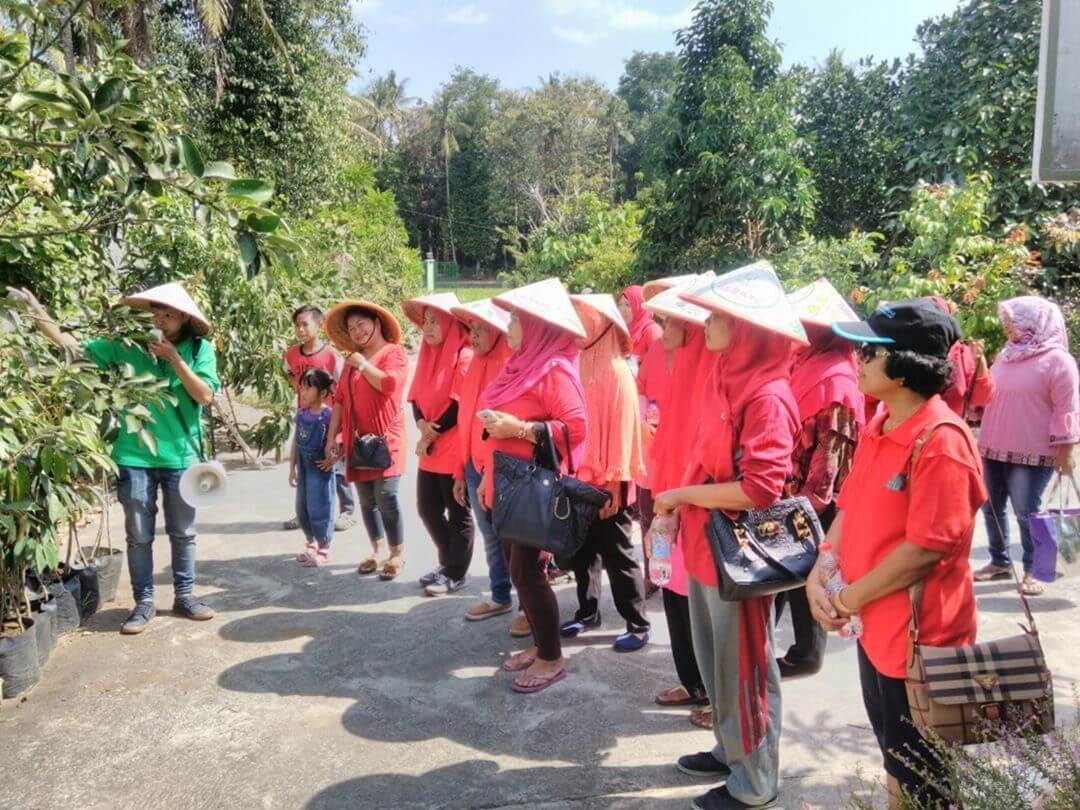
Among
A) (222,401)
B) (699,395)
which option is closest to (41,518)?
(699,395)

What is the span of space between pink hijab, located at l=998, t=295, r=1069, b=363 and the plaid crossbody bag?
2987 mm

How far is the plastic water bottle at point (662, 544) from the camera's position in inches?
119

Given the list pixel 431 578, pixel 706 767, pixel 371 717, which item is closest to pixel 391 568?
pixel 431 578

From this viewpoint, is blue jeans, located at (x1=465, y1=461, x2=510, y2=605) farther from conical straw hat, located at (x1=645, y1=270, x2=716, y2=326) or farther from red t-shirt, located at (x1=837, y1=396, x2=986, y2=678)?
red t-shirt, located at (x1=837, y1=396, x2=986, y2=678)

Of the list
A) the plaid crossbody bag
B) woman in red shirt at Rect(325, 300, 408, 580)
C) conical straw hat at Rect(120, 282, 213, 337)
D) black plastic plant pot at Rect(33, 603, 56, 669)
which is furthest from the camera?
woman in red shirt at Rect(325, 300, 408, 580)

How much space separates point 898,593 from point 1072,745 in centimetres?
50

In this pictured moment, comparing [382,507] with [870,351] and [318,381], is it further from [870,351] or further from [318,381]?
[870,351]

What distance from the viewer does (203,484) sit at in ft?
14.5

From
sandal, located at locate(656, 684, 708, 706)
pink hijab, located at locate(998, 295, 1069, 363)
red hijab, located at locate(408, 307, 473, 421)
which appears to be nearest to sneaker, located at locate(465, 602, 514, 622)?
red hijab, located at locate(408, 307, 473, 421)

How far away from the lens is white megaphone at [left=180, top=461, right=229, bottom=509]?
438cm

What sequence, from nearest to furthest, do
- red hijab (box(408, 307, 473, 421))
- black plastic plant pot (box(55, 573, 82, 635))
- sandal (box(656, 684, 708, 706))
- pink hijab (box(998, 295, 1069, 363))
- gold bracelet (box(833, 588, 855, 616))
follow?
gold bracelet (box(833, 588, 855, 616)) < sandal (box(656, 684, 708, 706)) < black plastic plant pot (box(55, 573, 82, 635)) < pink hijab (box(998, 295, 1069, 363)) < red hijab (box(408, 307, 473, 421))

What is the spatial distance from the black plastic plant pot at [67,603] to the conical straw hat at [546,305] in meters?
2.67

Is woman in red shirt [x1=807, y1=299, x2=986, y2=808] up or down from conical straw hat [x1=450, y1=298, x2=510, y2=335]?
down

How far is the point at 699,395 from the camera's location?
121 inches
